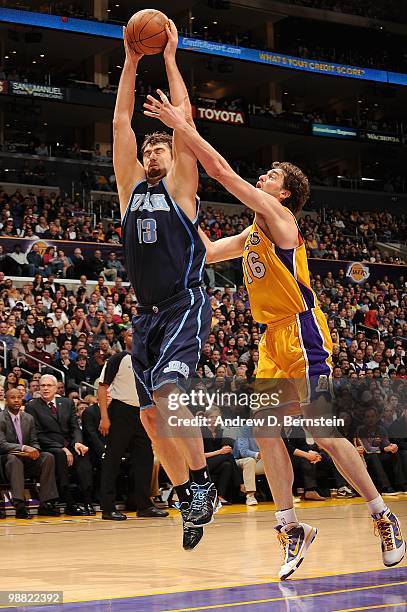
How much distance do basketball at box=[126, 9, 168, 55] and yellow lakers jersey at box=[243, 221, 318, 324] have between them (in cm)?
127

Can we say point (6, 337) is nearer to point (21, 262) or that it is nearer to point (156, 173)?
point (21, 262)

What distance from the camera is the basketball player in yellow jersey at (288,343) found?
5062mm

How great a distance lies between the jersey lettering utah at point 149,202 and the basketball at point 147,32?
0.88m

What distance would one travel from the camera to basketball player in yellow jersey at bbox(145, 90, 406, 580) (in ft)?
16.6

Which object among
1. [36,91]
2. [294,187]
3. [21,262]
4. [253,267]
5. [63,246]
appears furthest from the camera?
[36,91]

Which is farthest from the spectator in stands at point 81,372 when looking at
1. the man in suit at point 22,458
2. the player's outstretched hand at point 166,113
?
the player's outstretched hand at point 166,113

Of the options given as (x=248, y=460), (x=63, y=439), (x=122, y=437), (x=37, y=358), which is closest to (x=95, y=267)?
(x=37, y=358)

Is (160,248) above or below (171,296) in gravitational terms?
Answer: above

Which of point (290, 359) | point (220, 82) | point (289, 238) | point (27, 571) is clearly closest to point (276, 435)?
point (290, 359)

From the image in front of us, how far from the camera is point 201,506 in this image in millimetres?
4871

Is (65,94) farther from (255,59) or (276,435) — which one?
(276,435)

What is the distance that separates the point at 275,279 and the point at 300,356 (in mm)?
504

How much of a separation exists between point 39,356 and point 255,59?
2350 cm

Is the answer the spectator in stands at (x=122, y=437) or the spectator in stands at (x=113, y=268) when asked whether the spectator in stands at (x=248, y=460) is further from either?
the spectator in stands at (x=113, y=268)
